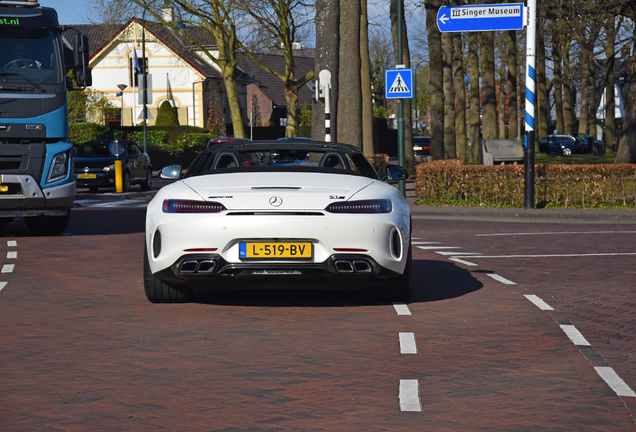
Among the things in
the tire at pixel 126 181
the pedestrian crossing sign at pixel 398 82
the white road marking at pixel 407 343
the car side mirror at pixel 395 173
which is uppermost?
the pedestrian crossing sign at pixel 398 82

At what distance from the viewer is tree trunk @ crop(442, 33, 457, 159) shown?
3469cm

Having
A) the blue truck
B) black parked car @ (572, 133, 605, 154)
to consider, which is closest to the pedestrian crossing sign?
the blue truck

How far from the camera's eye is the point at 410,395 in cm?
528

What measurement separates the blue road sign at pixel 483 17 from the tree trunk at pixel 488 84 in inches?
740

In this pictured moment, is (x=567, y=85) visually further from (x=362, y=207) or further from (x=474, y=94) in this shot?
(x=362, y=207)

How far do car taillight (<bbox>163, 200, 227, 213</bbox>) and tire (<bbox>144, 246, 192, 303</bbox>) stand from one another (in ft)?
2.45

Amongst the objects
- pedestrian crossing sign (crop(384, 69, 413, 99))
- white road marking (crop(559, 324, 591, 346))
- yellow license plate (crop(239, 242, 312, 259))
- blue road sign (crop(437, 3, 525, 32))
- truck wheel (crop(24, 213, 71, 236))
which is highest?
blue road sign (crop(437, 3, 525, 32))

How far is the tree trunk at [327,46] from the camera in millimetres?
23016

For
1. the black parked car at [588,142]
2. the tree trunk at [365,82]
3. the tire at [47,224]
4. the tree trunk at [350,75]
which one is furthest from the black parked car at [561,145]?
the tire at [47,224]

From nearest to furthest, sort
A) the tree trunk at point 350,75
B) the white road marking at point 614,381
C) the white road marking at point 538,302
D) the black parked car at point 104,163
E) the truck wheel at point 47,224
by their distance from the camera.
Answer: the white road marking at point 614,381 < the white road marking at point 538,302 < the truck wheel at point 47,224 < the tree trunk at point 350,75 < the black parked car at point 104,163

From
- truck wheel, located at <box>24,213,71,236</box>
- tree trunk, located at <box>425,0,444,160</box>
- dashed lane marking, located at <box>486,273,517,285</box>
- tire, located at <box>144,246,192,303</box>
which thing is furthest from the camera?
tree trunk, located at <box>425,0,444,160</box>

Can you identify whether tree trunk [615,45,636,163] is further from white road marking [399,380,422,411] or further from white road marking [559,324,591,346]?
white road marking [399,380,422,411]

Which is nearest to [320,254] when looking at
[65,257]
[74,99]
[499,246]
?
[65,257]

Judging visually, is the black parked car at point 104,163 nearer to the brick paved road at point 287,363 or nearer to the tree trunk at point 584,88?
the brick paved road at point 287,363
